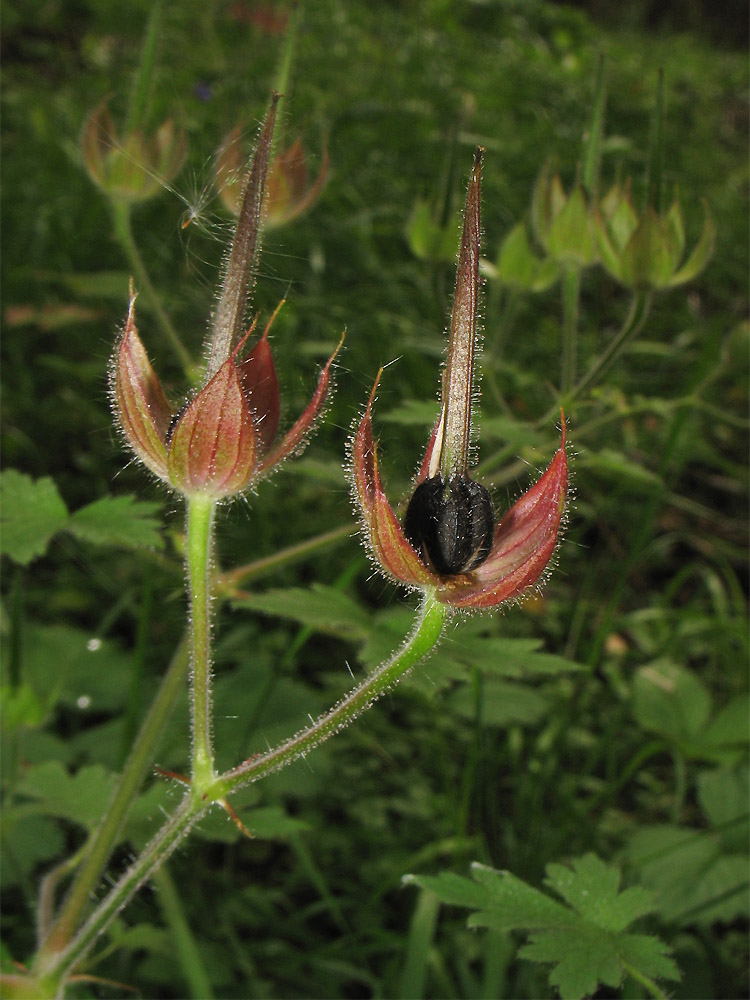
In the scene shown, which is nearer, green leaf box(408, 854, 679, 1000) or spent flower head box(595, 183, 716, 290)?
green leaf box(408, 854, 679, 1000)

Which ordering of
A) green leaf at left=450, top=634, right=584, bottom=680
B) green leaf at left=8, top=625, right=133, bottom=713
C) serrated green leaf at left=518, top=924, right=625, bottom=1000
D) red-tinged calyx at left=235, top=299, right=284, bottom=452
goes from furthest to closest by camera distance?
green leaf at left=8, top=625, right=133, bottom=713
green leaf at left=450, top=634, right=584, bottom=680
serrated green leaf at left=518, top=924, right=625, bottom=1000
red-tinged calyx at left=235, top=299, right=284, bottom=452

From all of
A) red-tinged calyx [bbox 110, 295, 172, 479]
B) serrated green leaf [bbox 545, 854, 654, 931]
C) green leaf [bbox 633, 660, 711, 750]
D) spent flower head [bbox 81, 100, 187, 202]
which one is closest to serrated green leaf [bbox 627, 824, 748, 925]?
A: green leaf [bbox 633, 660, 711, 750]

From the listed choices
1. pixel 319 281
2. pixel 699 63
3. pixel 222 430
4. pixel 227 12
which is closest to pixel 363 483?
pixel 222 430

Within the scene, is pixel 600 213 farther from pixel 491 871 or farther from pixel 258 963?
pixel 258 963

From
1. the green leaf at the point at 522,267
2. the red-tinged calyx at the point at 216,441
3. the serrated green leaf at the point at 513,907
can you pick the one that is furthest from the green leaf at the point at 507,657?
the green leaf at the point at 522,267

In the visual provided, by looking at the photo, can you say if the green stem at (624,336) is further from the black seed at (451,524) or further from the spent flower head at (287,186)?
the black seed at (451,524)

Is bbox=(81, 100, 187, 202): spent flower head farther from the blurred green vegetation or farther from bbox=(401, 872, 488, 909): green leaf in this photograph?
bbox=(401, 872, 488, 909): green leaf
